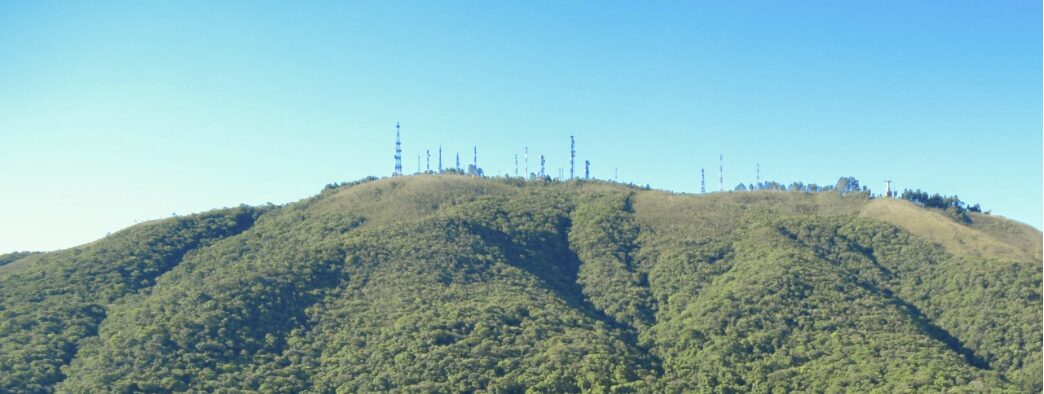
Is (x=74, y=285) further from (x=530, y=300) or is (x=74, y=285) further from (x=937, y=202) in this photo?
(x=937, y=202)

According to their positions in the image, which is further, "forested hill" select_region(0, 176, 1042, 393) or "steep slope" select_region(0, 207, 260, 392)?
"steep slope" select_region(0, 207, 260, 392)

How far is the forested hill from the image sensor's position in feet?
351

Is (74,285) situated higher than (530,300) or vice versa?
(74,285)

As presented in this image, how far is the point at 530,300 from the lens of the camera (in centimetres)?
12381

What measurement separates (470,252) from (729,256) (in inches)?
1319

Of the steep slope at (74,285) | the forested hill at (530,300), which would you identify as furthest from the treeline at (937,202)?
the steep slope at (74,285)

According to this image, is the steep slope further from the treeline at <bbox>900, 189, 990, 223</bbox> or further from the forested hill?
the treeline at <bbox>900, 189, 990, 223</bbox>

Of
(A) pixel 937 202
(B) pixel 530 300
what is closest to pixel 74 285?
(B) pixel 530 300

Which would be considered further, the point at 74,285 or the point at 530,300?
the point at 74,285

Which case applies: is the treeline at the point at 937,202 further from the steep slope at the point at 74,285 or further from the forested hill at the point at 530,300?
the steep slope at the point at 74,285

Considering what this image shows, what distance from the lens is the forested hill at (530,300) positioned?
107 meters

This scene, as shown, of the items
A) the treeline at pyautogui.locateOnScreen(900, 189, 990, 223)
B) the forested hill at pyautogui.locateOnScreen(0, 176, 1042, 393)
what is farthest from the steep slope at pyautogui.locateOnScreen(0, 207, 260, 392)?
the treeline at pyautogui.locateOnScreen(900, 189, 990, 223)

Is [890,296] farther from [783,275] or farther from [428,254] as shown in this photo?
[428,254]

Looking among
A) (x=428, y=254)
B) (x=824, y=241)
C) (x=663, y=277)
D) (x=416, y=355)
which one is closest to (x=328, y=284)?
(x=428, y=254)
